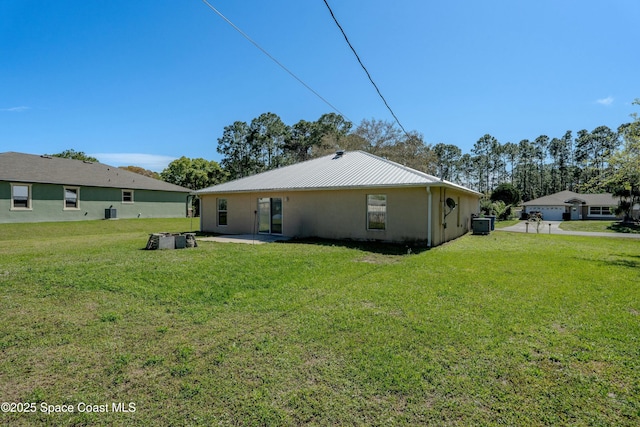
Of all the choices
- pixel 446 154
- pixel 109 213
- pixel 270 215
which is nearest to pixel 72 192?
pixel 109 213

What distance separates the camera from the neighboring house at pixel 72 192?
1802cm

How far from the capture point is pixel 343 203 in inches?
487

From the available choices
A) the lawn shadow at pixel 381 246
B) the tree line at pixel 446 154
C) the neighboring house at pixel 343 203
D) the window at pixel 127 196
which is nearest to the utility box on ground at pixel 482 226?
the neighboring house at pixel 343 203

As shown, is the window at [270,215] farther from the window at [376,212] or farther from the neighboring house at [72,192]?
the neighboring house at [72,192]

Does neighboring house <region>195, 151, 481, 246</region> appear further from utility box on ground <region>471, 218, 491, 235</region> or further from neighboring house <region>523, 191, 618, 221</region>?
neighboring house <region>523, 191, 618, 221</region>

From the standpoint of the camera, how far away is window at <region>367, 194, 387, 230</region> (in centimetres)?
1162

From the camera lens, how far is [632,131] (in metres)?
11.7

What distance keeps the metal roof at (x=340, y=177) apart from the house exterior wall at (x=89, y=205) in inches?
412

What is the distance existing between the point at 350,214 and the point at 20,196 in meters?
19.8

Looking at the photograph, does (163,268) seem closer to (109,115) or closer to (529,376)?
(529,376)

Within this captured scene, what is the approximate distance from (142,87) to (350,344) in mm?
14165

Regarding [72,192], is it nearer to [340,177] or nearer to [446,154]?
[340,177]

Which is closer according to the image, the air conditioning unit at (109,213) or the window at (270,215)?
the window at (270,215)

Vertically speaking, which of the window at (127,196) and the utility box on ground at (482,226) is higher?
the window at (127,196)
